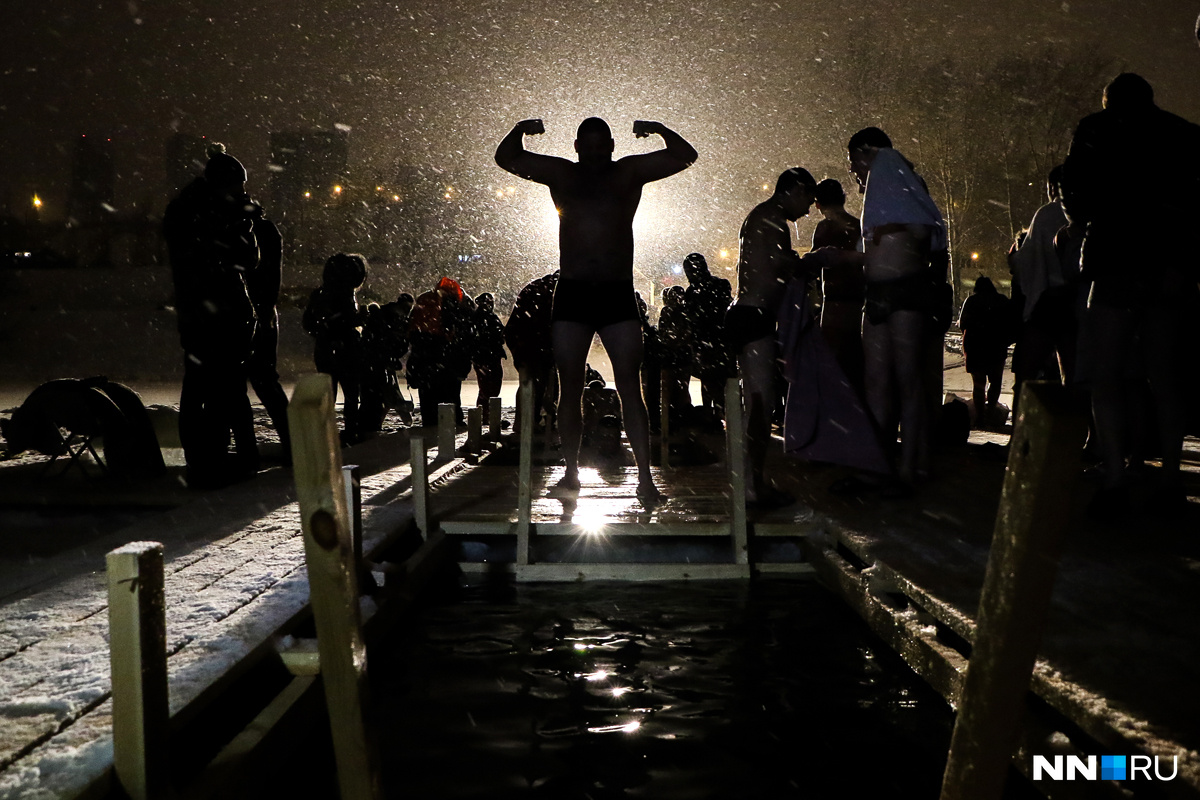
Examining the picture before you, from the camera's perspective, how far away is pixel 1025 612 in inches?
67.6

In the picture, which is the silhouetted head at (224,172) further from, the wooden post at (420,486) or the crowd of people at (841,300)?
the wooden post at (420,486)

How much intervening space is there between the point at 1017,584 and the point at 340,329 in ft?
30.7

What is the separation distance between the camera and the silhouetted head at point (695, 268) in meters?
9.97

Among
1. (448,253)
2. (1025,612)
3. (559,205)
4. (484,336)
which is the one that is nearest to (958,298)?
(448,253)

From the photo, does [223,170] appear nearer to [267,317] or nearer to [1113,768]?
[267,317]

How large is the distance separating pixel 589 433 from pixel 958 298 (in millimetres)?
50263

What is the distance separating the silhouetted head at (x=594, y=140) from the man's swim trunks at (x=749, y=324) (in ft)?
4.05

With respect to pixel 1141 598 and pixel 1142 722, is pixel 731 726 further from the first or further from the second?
pixel 1141 598

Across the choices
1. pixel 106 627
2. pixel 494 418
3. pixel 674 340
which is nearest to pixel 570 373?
pixel 106 627

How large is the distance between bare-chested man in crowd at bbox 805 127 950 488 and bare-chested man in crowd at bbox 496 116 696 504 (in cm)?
111

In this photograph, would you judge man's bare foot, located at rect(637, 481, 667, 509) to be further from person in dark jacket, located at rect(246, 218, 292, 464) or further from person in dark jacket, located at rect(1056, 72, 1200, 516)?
person in dark jacket, located at rect(246, 218, 292, 464)

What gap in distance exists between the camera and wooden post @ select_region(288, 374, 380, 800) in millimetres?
1858

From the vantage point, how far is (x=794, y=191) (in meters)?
5.79

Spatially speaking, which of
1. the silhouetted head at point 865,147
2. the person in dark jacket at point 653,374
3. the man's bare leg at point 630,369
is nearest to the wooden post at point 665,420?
the person in dark jacket at point 653,374
